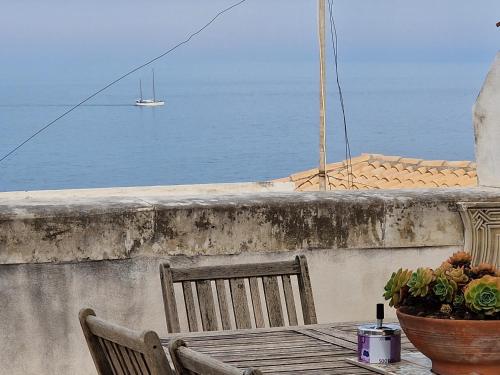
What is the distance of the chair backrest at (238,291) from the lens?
11.2ft

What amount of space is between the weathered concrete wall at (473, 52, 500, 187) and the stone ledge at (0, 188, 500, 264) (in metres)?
0.24

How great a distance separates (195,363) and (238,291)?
145 cm

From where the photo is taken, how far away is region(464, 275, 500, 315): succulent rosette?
2.33 m

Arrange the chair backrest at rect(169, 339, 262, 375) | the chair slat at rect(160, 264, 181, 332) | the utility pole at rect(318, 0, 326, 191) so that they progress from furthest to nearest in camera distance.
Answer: the utility pole at rect(318, 0, 326, 191)
the chair slat at rect(160, 264, 181, 332)
the chair backrest at rect(169, 339, 262, 375)

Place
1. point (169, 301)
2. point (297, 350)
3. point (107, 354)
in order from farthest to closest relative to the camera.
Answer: point (169, 301), point (297, 350), point (107, 354)

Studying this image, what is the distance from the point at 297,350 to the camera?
2826mm

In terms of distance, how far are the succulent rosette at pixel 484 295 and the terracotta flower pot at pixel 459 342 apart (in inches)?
1.1

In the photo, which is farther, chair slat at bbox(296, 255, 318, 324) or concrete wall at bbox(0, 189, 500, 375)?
concrete wall at bbox(0, 189, 500, 375)

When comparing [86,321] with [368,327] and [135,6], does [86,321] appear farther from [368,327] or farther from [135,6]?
[135,6]

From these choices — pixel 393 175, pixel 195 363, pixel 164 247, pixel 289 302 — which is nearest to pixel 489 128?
pixel 164 247

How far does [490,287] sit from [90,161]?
3022 inches

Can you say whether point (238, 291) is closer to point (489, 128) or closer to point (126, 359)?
point (126, 359)

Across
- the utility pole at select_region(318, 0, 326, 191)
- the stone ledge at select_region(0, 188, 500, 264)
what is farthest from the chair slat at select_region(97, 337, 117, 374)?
the utility pole at select_region(318, 0, 326, 191)

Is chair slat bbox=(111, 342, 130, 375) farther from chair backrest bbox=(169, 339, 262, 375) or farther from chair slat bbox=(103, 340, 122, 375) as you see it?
chair backrest bbox=(169, 339, 262, 375)
